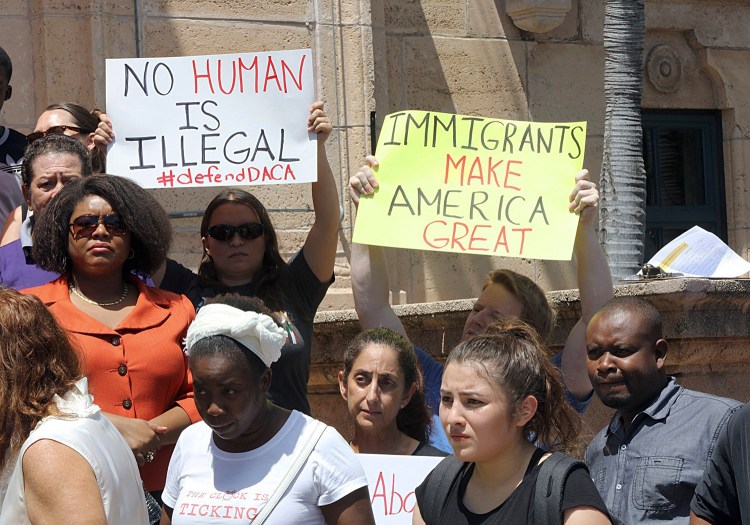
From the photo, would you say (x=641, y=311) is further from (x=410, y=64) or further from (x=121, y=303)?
(x=410, y=64)

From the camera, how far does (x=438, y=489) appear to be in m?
3.56

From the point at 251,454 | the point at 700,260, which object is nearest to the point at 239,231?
the point at 251,454

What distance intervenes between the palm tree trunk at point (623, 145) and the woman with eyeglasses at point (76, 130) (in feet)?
13.2

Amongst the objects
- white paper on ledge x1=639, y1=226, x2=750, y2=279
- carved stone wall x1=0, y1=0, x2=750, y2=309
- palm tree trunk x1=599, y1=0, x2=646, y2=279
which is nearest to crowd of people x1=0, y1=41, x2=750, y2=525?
white paper on ledge x1=639, y1=226, x2=750, y2=279

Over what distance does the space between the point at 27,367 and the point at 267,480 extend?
0.69 meters

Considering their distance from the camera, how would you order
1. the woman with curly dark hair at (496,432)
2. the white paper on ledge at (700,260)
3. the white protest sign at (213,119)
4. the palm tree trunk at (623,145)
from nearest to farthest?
the woman with curly dark hair at (496,432) < the white protest sign at (213,119) < the white paper on ledge at (700,260) < the palm tree trunk at (623,145)

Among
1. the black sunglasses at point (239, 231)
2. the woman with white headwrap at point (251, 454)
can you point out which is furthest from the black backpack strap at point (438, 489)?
the black sunglasses at point (239, 231)

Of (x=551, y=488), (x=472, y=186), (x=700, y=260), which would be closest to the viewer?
(x=551, y=488)

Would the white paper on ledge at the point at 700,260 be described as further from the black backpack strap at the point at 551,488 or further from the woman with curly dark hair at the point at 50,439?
the woman with curly dark hair at the point at 50,439

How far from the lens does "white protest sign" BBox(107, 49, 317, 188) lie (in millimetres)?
5191

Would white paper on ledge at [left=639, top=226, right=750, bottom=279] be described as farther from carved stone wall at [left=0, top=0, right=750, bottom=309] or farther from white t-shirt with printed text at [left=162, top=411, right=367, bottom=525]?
white t-shirt with printed text at [left=162, top=411, right=367, bottom=525]

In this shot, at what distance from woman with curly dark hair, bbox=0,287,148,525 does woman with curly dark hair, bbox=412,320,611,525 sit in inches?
30.4

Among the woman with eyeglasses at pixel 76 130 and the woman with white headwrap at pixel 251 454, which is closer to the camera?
the woman with white headwrap at pixel 251 454

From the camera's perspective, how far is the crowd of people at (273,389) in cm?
317
